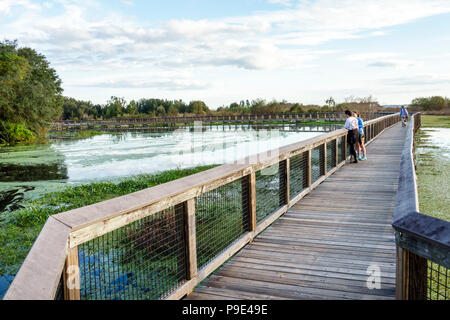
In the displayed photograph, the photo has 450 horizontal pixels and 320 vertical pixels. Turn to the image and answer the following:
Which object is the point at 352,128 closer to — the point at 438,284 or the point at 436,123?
the point at 438,284

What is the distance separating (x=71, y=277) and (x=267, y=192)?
356 inches

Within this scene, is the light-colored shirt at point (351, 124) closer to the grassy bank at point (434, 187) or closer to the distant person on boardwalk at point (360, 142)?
the distant person on boardwalk at point (360, 142)

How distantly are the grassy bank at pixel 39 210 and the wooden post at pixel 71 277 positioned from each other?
531 centimetres

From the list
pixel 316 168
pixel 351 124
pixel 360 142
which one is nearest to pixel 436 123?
pixel 316 168

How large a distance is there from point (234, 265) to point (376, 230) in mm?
2141

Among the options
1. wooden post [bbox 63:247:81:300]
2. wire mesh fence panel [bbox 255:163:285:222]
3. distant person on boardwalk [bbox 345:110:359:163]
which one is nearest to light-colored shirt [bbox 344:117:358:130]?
distant person on boardwalk [bbox 345:110:359:163]

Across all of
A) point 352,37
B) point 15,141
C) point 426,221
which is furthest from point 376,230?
point 15,141

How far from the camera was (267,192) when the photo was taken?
10.7m

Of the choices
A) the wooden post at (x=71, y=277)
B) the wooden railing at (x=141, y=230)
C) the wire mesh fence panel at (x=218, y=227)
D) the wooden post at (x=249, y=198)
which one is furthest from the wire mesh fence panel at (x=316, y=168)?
the wooden post at (x=71, y=277)

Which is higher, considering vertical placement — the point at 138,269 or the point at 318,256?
the point at 318,256

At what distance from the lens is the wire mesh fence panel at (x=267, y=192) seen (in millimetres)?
8630
